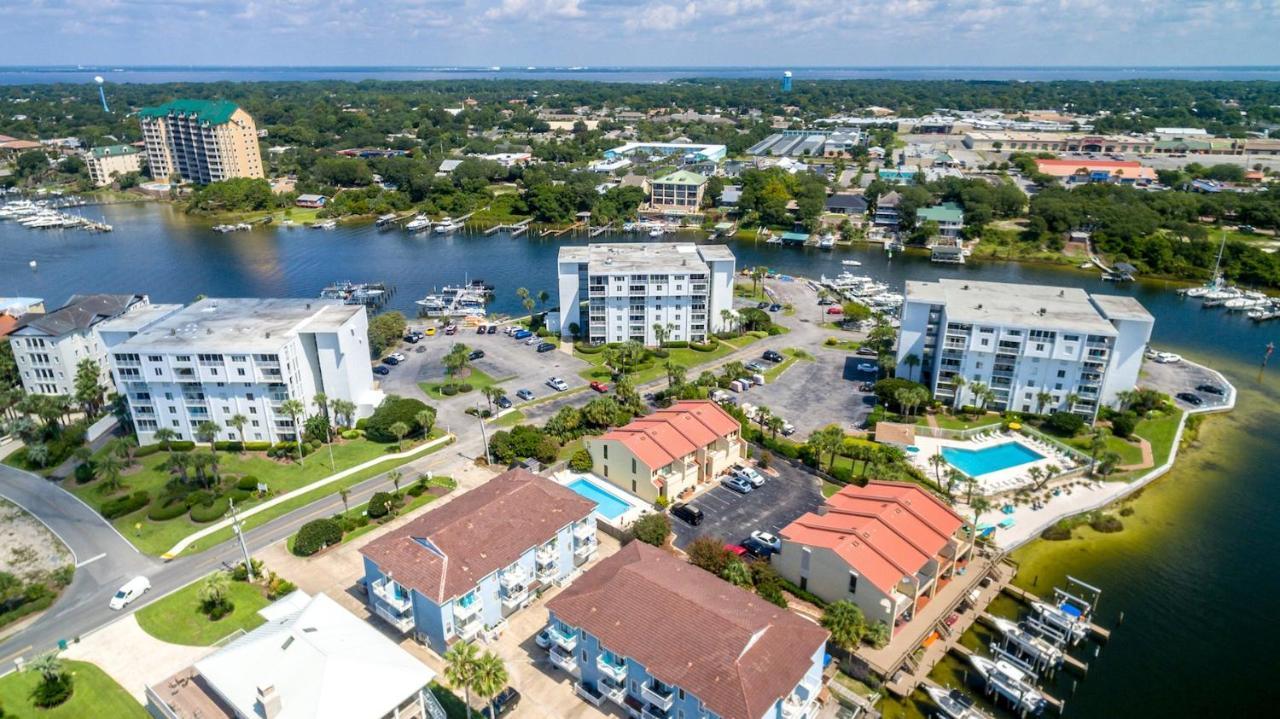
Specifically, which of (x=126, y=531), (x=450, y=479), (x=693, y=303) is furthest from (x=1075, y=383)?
(x=126, y=531)

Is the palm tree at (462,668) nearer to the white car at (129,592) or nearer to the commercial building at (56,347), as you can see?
the white car at (129,592)

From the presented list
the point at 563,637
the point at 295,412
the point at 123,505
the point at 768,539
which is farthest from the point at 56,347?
the point at 768,539

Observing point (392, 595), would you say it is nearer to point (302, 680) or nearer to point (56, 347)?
point (302, 680)

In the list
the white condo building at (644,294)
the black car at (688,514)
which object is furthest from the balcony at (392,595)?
the white condo building at (644,294)

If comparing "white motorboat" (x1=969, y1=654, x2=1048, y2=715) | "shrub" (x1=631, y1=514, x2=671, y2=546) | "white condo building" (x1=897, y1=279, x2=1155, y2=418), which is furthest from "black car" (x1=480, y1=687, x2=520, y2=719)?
"white condo building" (x1=897, y1=279, x2=1155, y2=418)

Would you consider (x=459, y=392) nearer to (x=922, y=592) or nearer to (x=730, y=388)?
(x=730, y=388)
